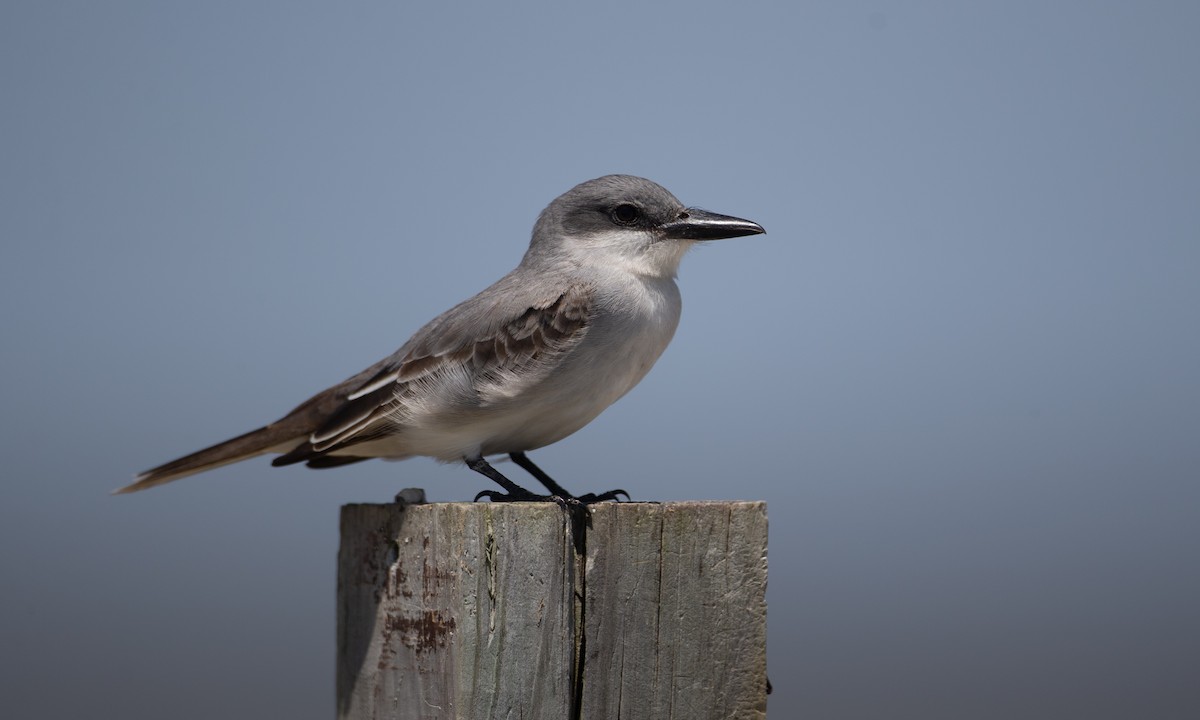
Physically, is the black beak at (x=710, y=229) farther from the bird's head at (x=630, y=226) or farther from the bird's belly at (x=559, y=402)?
the bird's belly at (x=559, y=402)

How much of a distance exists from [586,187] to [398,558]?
3150mm

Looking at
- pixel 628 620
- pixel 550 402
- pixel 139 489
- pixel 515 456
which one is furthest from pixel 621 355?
pixel 139 489

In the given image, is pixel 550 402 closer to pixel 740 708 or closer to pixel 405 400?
pixel 405 400

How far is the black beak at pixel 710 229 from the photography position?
639cm

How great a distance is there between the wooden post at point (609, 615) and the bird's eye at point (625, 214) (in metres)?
2.93

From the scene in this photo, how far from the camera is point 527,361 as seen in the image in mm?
5488

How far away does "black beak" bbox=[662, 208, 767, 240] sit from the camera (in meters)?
6.39

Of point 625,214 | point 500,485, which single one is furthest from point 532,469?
point 625,214

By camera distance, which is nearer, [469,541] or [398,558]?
[469,541]

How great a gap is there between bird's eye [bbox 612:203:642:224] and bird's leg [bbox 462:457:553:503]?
1846 millimetres

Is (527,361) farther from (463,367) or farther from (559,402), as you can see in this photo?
(463,367)

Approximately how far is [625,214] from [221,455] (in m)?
2.92

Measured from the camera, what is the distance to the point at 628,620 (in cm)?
386

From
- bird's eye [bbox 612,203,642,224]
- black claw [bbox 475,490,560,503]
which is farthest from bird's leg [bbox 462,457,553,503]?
bird's eye [bbox 612,203,642,224]
